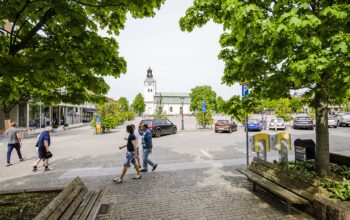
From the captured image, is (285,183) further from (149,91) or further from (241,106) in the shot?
(149,91)

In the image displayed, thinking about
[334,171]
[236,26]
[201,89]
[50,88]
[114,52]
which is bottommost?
[334,171]

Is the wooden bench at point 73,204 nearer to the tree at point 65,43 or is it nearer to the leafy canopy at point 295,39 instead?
A: the tree at point 65,43

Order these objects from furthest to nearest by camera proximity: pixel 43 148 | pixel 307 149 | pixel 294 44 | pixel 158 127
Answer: pixel 158 127 < pixel 43 148 < pixel 307 149 < pixel 294 44

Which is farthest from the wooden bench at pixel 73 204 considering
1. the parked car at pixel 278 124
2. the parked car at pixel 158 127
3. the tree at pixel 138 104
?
the tree at pixel 138 104

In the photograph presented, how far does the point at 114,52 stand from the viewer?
428 cm

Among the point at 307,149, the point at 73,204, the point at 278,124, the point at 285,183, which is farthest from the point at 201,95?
the point at 73,204

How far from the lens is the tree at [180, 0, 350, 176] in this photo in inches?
134

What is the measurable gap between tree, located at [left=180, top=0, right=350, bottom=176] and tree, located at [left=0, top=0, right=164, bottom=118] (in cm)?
152

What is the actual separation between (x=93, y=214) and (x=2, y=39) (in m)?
4.01

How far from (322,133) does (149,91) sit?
12218 centimetres

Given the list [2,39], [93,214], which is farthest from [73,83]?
[93,214]

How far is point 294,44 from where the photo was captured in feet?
11.6

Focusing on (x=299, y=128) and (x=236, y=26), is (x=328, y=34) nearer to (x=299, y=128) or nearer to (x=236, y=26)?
(x=236, y=26)

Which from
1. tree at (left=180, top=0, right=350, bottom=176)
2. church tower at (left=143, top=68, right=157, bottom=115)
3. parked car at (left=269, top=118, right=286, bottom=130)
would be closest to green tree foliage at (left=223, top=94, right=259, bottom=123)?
tree at (left=180, top=0, right=350, bottom=176)
